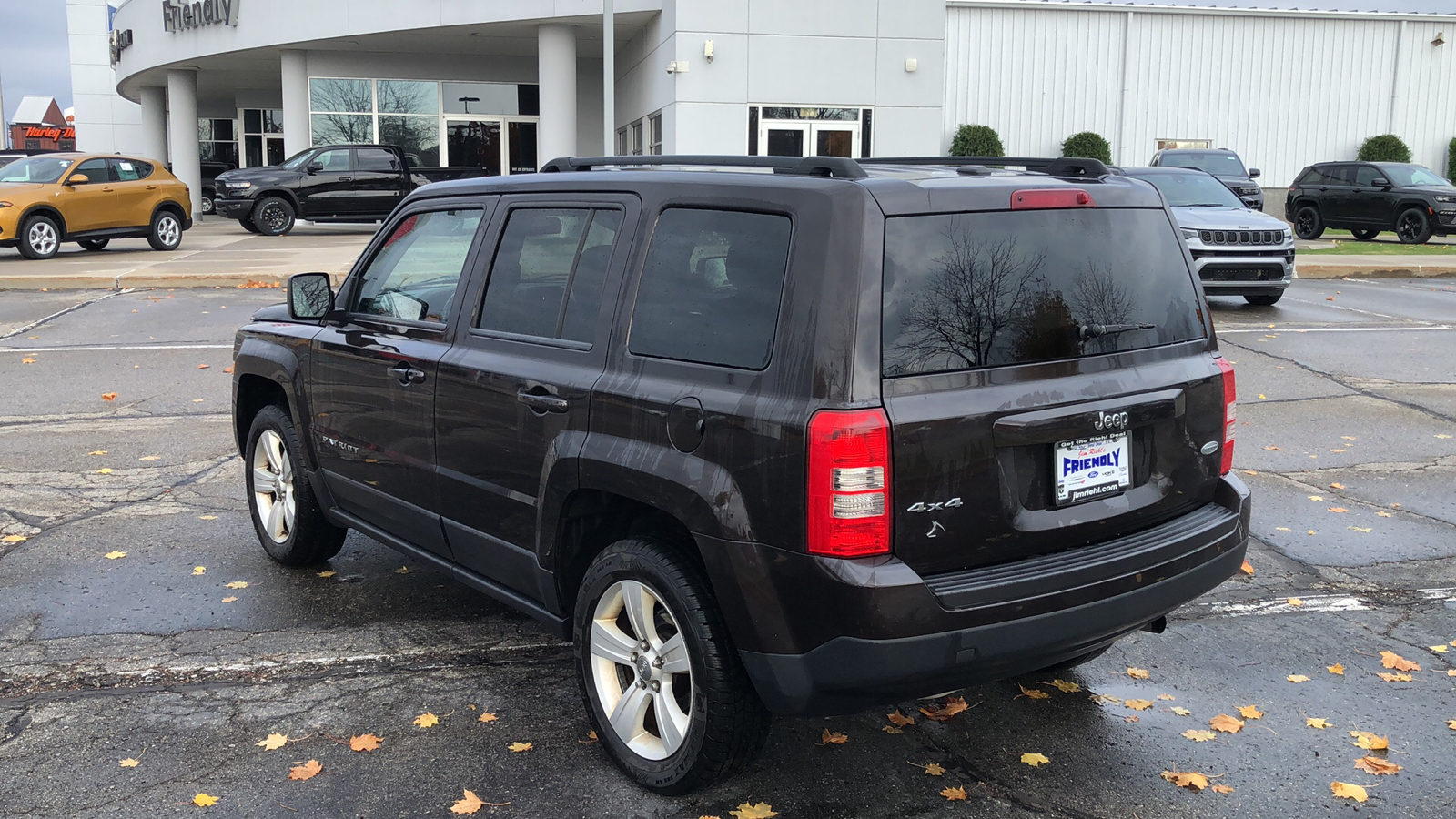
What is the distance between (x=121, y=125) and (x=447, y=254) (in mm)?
56591

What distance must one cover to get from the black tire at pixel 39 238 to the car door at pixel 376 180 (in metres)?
7.30

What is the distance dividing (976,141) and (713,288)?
3085 cm

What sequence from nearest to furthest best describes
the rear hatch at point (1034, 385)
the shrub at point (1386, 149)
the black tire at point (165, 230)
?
the rear hatch at point (1034, 385), the black tire at point (165, 230), the shrub at point (1386, 149)

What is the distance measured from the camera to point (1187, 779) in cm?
367

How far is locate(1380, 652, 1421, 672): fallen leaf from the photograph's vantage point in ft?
14.8

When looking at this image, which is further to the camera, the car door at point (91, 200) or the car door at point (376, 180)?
the car door at point (376, 180)

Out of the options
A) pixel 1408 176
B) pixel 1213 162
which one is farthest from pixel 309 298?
pixel 1408 176

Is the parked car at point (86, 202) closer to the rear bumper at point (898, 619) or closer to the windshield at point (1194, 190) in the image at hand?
the windshield at point (1194, 190)

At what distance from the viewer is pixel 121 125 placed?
176 ft

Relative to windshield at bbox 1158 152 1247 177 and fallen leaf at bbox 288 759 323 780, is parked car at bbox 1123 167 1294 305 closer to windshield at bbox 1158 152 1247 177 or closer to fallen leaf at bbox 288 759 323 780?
windshield at bbox 1158 152 1247 177

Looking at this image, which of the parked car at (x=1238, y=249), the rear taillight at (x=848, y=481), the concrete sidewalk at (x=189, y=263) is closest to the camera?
the rear taillight at (x=848, y=481)

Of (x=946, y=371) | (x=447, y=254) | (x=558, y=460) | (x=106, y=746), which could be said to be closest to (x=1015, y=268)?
(x=946, y=371)

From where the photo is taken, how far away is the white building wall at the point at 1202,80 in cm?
3428

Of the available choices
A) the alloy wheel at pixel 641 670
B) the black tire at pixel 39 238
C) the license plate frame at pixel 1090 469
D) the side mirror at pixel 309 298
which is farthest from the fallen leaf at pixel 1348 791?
the black tire at pixel 39 238
